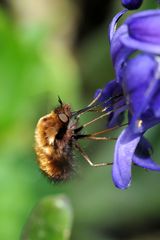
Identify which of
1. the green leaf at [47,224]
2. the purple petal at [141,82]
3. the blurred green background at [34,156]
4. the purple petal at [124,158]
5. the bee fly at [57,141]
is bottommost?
the blurred green background at [34,156]

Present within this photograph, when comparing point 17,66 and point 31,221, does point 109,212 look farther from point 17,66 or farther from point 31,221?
point 31,221

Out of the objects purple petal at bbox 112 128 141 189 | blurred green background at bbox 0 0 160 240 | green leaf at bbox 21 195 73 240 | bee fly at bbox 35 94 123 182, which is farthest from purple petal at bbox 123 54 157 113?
blurred green background at bbox 0 0 160 240

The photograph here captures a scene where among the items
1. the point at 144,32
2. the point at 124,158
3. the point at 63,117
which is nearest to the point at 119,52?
the point at 144,32

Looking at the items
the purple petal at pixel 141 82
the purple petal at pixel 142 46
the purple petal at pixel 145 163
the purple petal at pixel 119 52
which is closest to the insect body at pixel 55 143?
the purple petal at pixel 145 163

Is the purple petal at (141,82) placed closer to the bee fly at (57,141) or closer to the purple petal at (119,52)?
the purple petal at (119,52)

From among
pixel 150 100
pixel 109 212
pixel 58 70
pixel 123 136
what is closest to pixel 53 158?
pixel 123 136
